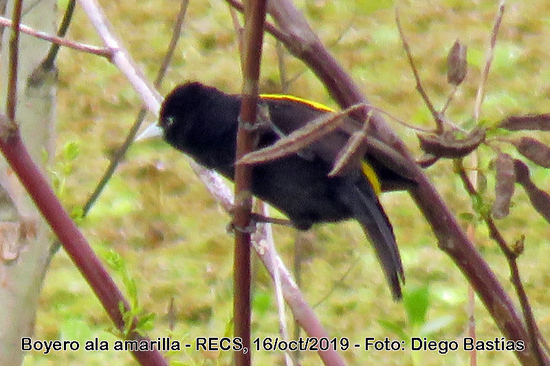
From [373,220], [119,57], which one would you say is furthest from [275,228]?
[119,57]

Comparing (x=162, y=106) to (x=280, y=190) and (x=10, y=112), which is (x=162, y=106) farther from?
(x=10, y=112)

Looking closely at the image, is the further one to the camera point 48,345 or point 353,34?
point 353,34

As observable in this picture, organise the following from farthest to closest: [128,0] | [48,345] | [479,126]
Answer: [128,0]
[48,345]
[479,126]

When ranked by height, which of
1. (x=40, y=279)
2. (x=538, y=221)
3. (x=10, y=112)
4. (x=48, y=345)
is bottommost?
(x=538, y=221)

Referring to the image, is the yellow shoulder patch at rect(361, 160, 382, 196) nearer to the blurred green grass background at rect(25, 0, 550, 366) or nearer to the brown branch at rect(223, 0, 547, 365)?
the brown branch at rect(223, 0, 547, 365)

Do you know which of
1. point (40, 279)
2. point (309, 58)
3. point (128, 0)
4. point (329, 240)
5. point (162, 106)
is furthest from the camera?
point (128, 0)

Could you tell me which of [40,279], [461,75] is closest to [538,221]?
[40,279]

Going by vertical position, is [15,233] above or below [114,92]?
above
